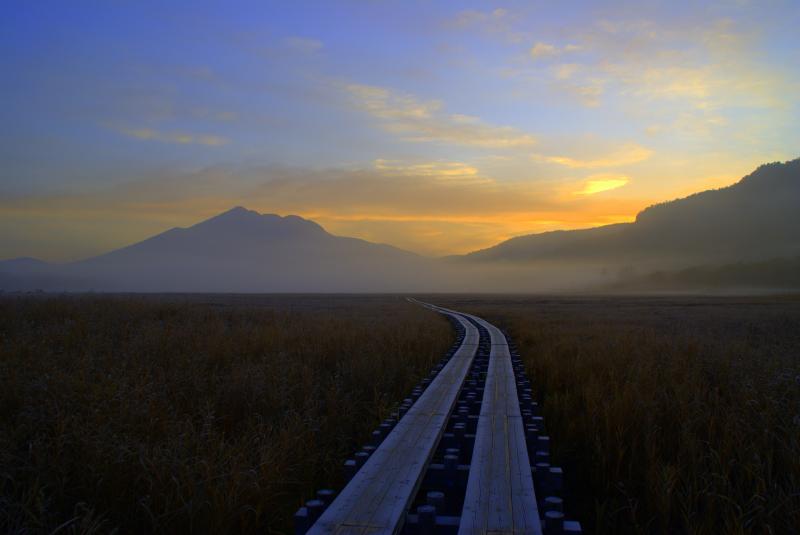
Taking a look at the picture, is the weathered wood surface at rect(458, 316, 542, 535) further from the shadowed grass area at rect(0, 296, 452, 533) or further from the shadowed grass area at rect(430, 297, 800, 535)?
the shadowed grass area at rect(0, 296, 452, 533)

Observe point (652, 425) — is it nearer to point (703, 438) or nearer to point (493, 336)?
point (703, 438)

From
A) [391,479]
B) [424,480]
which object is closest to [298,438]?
[424,480]

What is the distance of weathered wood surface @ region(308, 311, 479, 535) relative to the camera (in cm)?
288

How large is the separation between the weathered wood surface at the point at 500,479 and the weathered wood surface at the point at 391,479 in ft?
1.15

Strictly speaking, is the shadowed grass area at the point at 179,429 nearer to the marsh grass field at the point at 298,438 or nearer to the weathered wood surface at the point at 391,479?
the marsh grass field at the point at 298,438

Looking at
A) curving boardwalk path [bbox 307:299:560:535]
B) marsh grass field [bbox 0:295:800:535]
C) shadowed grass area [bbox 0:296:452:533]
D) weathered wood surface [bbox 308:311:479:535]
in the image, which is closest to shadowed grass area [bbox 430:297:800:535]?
marsh grass field [bbox 0:295:800:535]

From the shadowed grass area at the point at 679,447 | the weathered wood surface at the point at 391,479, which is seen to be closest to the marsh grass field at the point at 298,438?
the shadowed grass area at the point at 679,447

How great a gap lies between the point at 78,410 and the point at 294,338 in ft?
22.0

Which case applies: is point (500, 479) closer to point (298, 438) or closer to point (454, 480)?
point (454, 480)

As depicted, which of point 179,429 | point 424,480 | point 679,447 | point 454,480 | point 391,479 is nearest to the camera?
point 391,479

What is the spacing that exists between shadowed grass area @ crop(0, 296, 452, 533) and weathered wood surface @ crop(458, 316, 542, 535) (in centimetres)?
132

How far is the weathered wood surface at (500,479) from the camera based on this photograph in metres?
2.88

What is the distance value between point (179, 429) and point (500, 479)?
309 cm

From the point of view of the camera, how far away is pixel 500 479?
3.55 m
